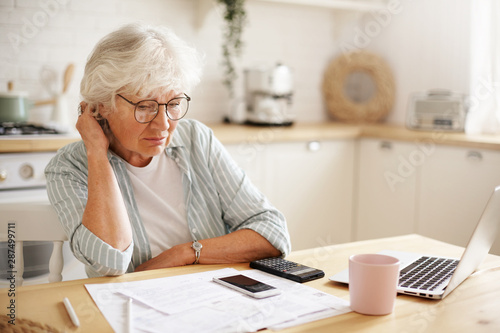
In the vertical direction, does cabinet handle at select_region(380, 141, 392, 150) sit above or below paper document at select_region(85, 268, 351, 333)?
above

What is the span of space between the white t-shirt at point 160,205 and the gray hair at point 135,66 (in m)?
0.23

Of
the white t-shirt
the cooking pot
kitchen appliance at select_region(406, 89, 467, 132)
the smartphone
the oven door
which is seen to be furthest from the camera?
kitchen appliance at select_region(406, 89, 467, 132)

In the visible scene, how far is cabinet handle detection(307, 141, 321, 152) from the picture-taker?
3070 millimetres

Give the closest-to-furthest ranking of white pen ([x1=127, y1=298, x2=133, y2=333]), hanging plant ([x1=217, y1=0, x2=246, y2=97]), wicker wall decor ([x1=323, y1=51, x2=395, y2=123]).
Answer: white pen ([x1=127, y1=298, x2=133, y2=333]), hanging plant ([x1=217, y1=0, x2=246, y2=97]), wicker wall decor ([x1=323, y1=51, x2=395, y2=123])

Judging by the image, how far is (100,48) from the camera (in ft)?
4.74

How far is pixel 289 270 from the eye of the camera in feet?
3.80

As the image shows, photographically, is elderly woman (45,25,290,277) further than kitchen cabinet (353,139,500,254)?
No

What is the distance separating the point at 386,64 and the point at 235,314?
3.07 meters

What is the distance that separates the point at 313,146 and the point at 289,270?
1974 mm

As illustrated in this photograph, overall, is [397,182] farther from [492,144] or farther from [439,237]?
[492,144]

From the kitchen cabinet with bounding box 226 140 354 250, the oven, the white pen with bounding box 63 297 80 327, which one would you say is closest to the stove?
the oven

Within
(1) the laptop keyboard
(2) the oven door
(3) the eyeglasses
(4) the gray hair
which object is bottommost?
(2) the oven door

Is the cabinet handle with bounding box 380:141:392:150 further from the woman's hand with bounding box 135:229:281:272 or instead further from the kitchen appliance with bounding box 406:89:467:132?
the woman's hand with bounding box 135:229:281:272

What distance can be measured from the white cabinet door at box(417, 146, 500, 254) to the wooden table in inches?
58.5
